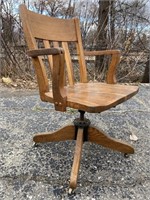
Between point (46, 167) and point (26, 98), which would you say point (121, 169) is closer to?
point (46, 167)

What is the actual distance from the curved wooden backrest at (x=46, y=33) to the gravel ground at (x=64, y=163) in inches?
18.4

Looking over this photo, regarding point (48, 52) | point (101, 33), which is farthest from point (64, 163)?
point (101, 33)

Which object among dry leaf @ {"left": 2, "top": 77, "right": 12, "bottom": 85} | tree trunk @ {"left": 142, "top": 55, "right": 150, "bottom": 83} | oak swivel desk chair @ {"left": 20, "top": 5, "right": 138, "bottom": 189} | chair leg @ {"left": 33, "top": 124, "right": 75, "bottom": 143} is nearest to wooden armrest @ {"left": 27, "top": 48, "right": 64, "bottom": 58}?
oak swivel desk chair @ {"left": 20, "top": 5, "right": 138, "bottom": 189}

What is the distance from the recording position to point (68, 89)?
65.0 inches

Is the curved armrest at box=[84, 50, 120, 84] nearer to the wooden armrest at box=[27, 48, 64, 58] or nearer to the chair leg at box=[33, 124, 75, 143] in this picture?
the chair leg at box=[33, 124, 75, 143]

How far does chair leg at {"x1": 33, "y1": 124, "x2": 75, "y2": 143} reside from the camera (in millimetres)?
1658

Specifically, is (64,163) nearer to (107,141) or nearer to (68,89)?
(107,141)

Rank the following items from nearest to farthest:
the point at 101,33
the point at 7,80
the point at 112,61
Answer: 1. the point at 112,61
2. the point at 7,80
3. the point at 101,33

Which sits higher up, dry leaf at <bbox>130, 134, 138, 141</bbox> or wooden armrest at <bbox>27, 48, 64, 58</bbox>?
wooden armrest at <bbox>27, 48, 64, 58</bbox>

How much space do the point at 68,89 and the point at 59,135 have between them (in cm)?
32

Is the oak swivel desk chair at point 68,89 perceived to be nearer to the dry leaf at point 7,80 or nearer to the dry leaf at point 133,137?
the dry leaf at point 133,137

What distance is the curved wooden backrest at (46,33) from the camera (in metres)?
1.49

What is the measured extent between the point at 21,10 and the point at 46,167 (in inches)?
39.0

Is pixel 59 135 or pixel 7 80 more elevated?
pixel 7 80
